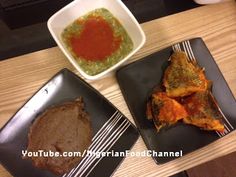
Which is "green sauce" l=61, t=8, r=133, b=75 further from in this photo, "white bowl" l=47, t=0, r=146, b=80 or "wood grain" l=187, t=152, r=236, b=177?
"wood grain" l=187, t=152, r=236, b=177

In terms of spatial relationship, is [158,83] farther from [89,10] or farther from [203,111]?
[89,10]

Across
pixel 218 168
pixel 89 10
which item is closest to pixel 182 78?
pixel 89 10

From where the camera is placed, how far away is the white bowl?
0.85m

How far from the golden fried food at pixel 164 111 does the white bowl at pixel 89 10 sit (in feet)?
0.49

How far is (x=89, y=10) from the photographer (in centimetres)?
94

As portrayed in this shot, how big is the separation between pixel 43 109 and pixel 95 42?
24 centimetres

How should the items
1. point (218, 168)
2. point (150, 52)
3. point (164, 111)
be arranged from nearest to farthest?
point (164, 111) → point (150, 52) → point (218, 168)

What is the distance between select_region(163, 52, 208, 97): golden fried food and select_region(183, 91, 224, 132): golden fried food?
0.02 meters

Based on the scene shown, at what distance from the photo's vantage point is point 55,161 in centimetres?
83

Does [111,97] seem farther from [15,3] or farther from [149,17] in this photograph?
[15,3]

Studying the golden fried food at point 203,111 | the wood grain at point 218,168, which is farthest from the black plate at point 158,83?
the wood grain at point 218,168

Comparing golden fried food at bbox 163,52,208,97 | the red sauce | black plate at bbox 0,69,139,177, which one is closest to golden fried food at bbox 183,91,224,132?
golden fried food at bbox 163,52,208,97

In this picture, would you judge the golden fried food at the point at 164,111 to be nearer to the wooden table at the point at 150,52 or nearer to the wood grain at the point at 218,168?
the wooden table at the point at 150,52

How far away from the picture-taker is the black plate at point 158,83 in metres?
0.89
